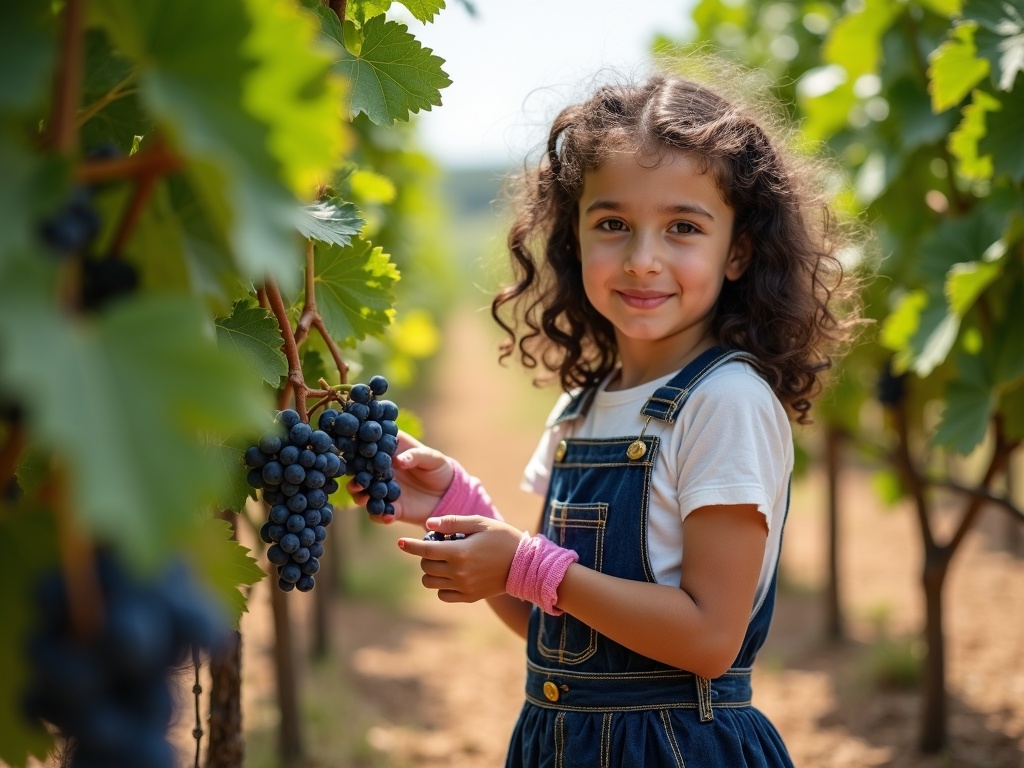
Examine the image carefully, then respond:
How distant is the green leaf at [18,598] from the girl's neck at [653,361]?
1267 millimetres

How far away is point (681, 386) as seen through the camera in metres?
1.81

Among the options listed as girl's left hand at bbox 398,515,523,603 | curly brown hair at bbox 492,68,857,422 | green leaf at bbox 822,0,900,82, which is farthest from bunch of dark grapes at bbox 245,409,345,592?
green leaf at bbox 822,0,900,82

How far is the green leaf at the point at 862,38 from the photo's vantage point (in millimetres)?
3309

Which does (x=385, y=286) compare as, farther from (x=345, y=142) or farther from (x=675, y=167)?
(x=345, y=142)

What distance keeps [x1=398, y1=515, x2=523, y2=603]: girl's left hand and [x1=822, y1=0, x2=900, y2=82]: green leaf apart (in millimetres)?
2493

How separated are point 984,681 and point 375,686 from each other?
2648mm

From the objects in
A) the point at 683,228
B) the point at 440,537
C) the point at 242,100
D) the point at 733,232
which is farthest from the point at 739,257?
the point at 242,100

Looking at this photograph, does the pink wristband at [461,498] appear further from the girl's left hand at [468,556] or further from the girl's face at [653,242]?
the girl's face at [653,242]

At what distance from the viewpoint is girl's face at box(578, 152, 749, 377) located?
1.82 metres

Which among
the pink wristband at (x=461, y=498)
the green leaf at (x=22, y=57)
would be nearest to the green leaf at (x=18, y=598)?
the green leaf at (x=22, y=57)

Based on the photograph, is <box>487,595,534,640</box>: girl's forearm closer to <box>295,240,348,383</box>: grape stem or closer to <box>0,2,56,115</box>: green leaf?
<box>295,240,348,383</box>: grape stem

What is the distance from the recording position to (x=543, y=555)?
168cm

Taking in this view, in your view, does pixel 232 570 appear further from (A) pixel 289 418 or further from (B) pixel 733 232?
(B) pixel 733 232

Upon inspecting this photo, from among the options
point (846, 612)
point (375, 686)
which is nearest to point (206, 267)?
point (375, 686)
